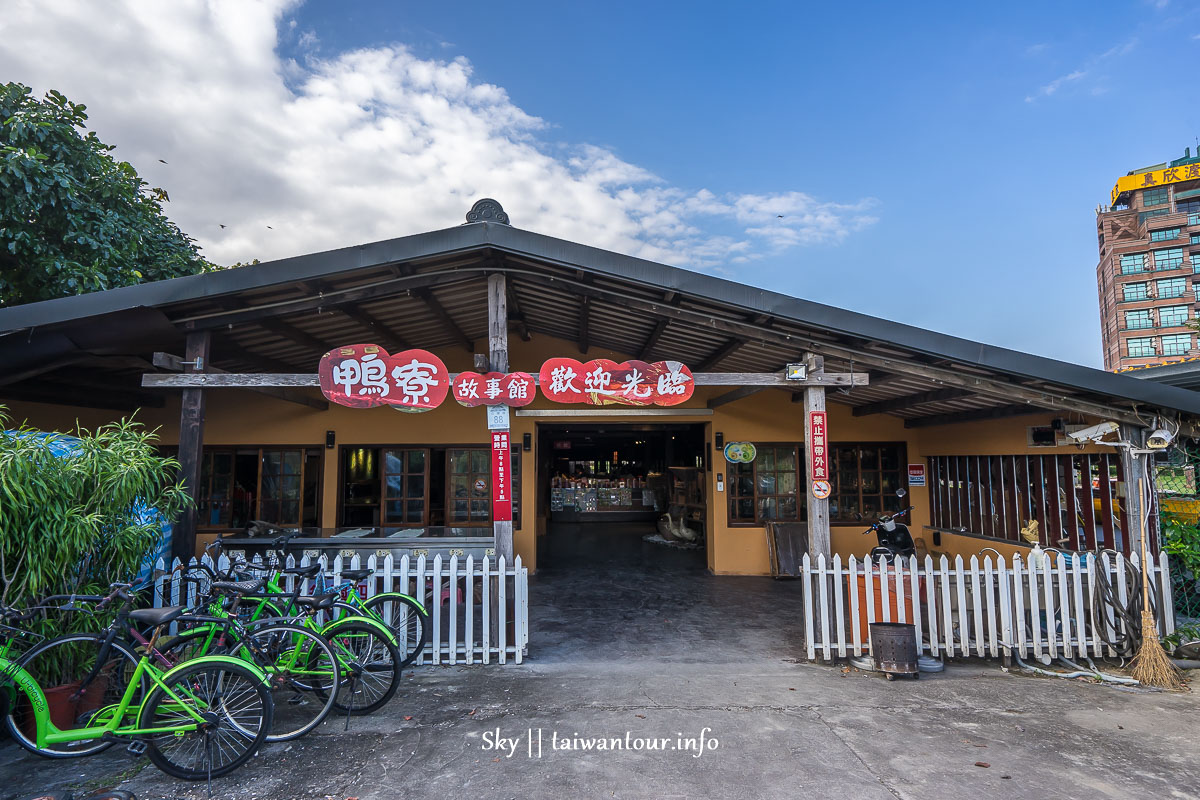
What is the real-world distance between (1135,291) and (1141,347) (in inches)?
156

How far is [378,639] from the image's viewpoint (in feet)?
13.9

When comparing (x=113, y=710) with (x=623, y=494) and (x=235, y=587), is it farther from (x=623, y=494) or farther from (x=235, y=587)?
(x=623, y=494)

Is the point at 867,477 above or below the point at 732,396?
below

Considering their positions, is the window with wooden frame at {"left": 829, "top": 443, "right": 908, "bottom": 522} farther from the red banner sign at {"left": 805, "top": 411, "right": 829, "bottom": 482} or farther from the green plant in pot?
the green plant in pot

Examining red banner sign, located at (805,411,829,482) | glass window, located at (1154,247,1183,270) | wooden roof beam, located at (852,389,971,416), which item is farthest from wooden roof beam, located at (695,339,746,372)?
glass window, located at (1154,247,1183,270)

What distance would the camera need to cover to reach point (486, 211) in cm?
586

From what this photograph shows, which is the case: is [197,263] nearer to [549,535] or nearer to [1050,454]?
[549,535]

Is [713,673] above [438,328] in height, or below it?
below

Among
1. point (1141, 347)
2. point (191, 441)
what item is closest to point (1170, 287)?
point (1141, 347)

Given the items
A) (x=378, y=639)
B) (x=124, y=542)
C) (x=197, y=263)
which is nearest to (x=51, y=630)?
(x=124, y=542)

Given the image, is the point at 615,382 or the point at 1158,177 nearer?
the point at 615,382

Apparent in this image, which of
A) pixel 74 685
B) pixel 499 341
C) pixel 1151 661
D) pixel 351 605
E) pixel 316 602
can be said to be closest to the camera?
pixel 74 685

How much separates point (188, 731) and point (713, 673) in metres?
3.68

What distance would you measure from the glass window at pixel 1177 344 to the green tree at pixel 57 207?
182 ft
